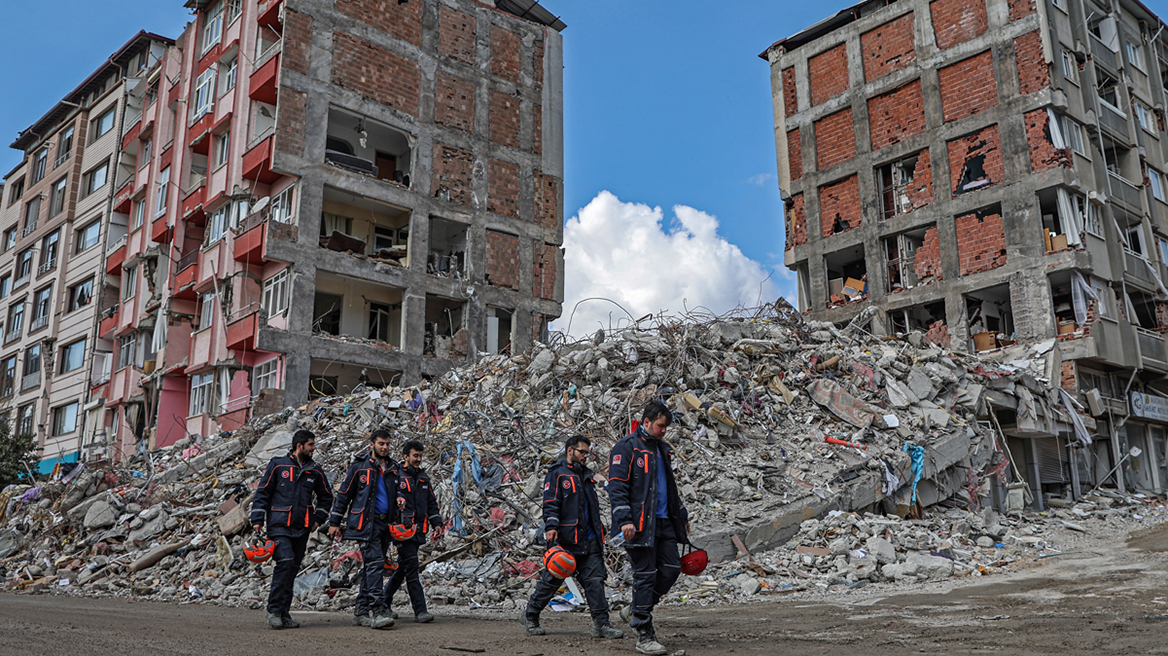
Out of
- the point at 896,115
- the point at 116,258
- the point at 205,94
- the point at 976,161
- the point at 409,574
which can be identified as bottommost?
the point at 409,574

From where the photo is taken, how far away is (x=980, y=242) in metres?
26.8

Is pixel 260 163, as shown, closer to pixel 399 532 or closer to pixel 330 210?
pixel 330 210

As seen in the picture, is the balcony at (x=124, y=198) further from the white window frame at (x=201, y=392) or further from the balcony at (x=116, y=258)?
the white window frame at (x=201, y=392)

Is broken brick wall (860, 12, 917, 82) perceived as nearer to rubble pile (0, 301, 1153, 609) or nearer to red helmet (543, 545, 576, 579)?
rubble pile (0, 301, 1153, 609)

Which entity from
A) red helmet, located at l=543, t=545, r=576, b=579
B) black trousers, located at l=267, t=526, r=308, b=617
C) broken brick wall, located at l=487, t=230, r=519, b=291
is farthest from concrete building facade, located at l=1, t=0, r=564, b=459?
red helmet, located at l=543, t=545, r=576, b=579

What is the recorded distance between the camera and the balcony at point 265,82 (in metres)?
25.0

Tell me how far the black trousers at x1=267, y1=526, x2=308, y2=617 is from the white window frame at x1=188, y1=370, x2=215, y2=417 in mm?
19759

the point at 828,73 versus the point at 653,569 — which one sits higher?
the point at 828,73

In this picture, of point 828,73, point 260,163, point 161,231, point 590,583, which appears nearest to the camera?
point 590,583

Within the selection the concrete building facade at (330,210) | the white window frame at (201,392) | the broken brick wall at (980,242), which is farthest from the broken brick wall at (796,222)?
the white window frame at (201,392)

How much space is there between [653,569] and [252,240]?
70.4 feet

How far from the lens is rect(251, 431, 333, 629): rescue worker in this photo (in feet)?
23.7

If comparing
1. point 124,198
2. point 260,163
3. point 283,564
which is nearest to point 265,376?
point 260,163

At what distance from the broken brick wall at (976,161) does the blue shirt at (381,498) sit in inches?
986
